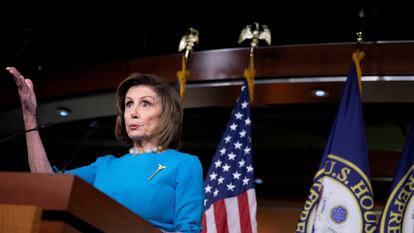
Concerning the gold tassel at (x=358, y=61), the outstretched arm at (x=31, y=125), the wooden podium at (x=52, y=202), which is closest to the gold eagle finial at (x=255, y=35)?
the gold tassel at (x=358, y=61)

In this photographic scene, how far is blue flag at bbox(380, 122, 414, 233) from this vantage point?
166 inches

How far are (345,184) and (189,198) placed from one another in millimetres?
2040

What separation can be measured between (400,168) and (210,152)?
2.86 metres

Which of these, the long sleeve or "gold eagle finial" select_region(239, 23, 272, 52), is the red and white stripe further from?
the long sleeve

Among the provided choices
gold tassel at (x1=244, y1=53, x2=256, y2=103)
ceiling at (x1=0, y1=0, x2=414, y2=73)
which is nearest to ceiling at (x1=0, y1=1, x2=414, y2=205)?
ceiling at (x1=0, y1=0, x2=414, y2=73)

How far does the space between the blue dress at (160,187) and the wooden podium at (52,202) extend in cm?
62

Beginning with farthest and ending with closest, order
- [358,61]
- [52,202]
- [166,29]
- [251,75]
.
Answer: [166,29] → [251,75] → [358,61] → [52,202]

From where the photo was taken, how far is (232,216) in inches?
183

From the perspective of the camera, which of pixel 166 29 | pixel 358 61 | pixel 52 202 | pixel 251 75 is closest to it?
pixel 52 202

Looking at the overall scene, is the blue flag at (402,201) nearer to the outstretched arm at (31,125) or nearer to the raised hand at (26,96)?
the outstretched arm at (31,125)

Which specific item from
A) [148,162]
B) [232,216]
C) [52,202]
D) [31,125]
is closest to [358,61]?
[232,216]

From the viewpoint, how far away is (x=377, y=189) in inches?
252

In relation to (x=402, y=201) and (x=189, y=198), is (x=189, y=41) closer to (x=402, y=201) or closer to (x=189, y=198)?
(x=402, y=201)

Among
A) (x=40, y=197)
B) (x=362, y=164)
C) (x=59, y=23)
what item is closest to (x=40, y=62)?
(x=59, y=23)
